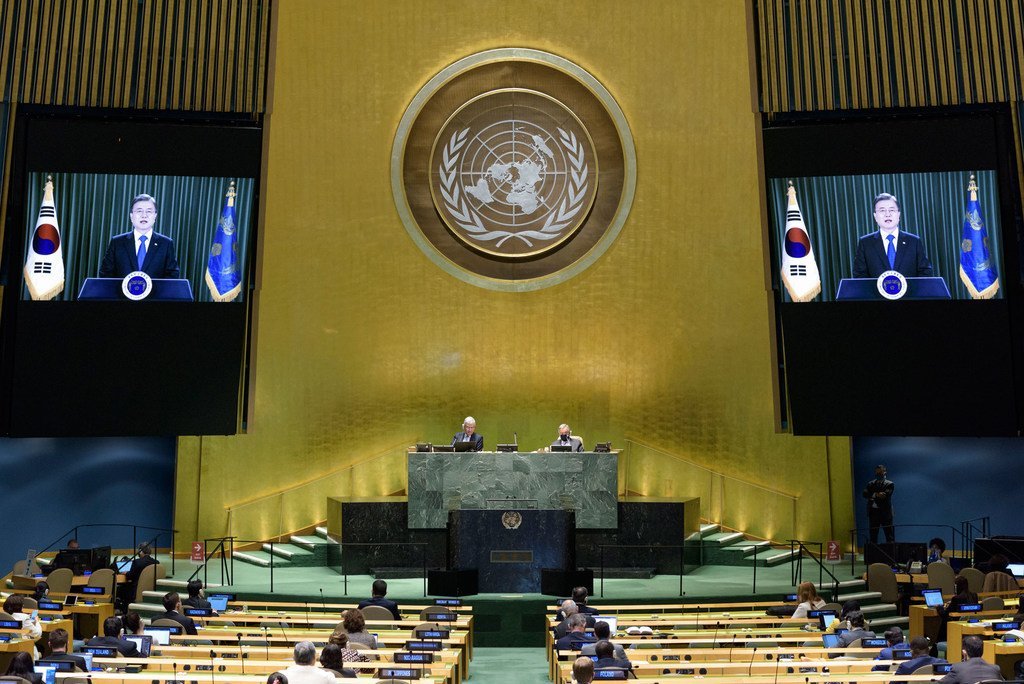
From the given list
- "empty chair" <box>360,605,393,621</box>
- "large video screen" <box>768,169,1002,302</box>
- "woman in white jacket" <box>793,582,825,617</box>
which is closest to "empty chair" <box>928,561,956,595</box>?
"woman in white jacket" <box>793,582,825,617</box>

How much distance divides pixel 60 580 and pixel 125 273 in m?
3.89

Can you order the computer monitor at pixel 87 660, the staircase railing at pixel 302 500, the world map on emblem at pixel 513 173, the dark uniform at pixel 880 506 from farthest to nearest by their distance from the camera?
1. the world map on emblem at pixel 513 173
2. the staircase railing at pixel 302 500
3. the dark uniform at pixel 880 506
4. the computer monitor at pixel 87 660

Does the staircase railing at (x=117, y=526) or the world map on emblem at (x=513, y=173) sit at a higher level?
the world map on emblem at (x=513, y=173)

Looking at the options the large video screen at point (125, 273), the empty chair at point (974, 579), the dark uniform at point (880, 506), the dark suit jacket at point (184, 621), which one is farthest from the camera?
the dark uniform at point (880, 506)

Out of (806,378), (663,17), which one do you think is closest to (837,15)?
(663,17)

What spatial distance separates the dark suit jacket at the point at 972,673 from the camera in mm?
7262

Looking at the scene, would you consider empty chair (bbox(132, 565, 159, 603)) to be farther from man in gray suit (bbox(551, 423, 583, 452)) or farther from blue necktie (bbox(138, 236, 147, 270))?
man in gray suit (bbox(551, 423, 583, 452))

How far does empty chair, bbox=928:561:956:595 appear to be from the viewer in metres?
13.1

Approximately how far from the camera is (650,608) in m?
12.2

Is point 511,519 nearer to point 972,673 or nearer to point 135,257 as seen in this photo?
point 135,257

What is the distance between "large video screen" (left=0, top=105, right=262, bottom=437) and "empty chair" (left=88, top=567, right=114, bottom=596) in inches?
78.3

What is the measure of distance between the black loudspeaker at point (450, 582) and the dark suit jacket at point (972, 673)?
6646mm

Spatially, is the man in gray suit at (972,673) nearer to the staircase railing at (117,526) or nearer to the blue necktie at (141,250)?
the blue necktie at (141,250)

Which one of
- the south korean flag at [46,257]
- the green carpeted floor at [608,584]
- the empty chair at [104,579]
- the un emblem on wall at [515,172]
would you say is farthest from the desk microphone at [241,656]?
the un emblem on wall at [515,172]
